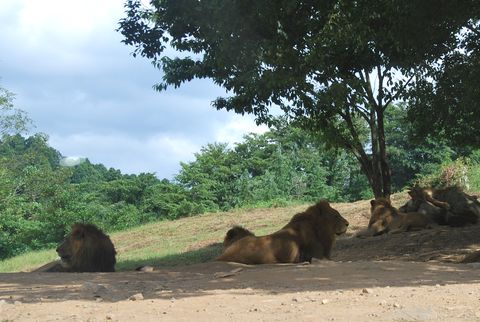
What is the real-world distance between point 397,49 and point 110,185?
33683 mm

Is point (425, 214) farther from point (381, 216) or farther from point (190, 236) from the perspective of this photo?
point (190, 236)

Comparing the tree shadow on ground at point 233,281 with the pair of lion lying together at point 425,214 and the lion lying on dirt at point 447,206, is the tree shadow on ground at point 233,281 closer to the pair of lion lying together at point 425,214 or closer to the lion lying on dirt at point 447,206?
the pair of lion lying together at point 425,214

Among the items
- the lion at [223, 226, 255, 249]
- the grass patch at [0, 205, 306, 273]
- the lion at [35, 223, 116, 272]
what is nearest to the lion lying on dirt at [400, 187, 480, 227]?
the grass patch at [0, 205, 306, 273]

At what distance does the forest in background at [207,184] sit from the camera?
32.8m

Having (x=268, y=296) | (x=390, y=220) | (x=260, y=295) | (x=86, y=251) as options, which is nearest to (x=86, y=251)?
(x=86, y=251)

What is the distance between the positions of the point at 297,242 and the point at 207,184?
30101 mm

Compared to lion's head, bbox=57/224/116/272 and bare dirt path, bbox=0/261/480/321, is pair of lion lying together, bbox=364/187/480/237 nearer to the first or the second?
bare dirt path, bbox=0/261/480/321

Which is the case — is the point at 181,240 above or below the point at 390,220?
below

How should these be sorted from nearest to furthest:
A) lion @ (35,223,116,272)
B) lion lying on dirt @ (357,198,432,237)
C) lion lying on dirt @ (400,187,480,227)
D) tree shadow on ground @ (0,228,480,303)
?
tree shadow on ground @ (0,228,480,303), lion @ (35,223,116,272), lion lying on dirt @ (357,198,432,237), lion lying on dirt @ (400,187,480,227)

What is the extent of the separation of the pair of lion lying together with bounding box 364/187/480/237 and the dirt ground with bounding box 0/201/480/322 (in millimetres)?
6772

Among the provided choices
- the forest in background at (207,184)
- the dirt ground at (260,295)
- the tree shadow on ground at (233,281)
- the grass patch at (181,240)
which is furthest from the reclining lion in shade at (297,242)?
the forest in background at (207,184)

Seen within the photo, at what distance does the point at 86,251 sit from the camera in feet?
34.3

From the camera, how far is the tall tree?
10.5 meters

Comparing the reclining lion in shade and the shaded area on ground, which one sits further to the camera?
the reclining lion in shade
